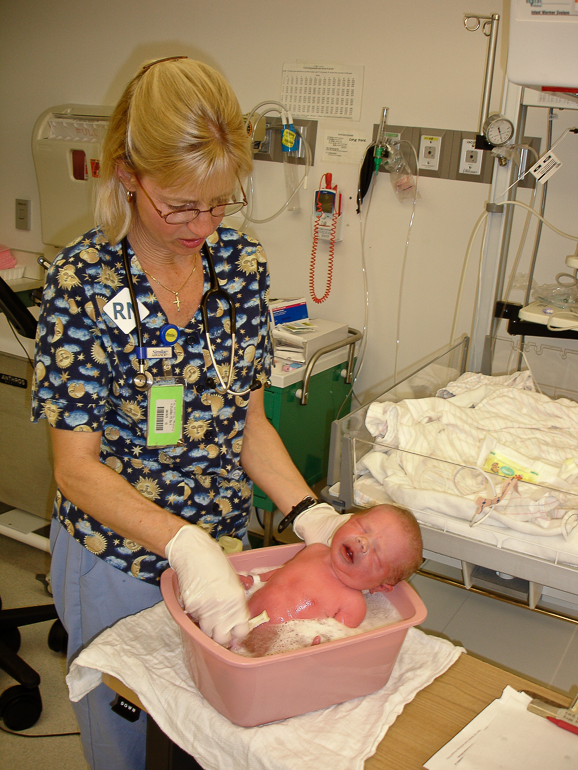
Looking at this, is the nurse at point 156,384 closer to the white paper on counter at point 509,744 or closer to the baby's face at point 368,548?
the baby's face at point 368,548

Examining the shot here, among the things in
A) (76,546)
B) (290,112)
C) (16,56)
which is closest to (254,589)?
(76,546)

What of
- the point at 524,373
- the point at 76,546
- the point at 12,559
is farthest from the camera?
the point at 12,559

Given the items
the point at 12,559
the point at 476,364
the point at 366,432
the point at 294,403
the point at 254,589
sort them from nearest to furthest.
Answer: the point at 254,589
the point at 366,432
the point at 476,364
the point at 294,403
the point at 12,559

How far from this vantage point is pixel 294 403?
2.60 m

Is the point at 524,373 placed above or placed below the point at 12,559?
above

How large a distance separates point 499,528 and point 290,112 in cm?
239

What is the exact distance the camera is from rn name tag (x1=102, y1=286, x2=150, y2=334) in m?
1.18

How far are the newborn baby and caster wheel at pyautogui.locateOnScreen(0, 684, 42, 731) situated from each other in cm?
134

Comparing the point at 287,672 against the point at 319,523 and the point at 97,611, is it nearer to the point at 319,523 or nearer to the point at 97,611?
the point at 319,523

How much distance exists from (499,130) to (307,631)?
159cm

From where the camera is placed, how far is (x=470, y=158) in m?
2.62

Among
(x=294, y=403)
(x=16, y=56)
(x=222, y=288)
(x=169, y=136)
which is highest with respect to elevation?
(x=16, y=56)

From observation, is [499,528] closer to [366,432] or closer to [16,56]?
[366,432]

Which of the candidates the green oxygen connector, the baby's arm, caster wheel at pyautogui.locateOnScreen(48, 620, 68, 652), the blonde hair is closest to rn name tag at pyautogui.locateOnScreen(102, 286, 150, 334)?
the blonde hair
